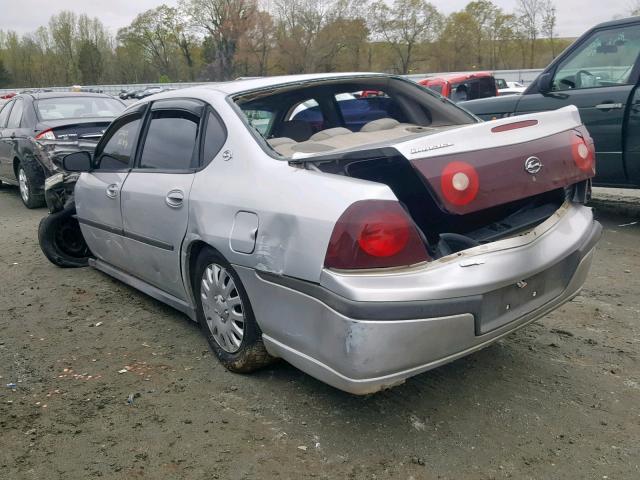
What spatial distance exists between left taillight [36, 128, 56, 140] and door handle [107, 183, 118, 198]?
173 inches

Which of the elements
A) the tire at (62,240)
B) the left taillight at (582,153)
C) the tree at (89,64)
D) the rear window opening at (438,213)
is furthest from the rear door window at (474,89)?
the tree at (89,64)

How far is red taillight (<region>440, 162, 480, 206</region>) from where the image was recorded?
8.38 feet

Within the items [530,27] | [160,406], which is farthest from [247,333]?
[530,27]

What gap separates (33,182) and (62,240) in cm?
351

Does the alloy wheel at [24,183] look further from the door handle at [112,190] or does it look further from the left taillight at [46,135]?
the door handle at [112,190]

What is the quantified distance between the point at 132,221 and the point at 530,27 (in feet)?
197

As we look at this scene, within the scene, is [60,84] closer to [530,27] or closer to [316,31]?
[316,31]

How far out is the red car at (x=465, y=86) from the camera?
14.3 m

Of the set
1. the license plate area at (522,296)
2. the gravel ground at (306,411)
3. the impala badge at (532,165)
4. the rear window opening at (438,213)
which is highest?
the impala badge at (532,165)

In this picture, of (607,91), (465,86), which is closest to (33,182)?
(607,91)

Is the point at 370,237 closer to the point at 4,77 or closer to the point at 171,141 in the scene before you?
the point at 171,141

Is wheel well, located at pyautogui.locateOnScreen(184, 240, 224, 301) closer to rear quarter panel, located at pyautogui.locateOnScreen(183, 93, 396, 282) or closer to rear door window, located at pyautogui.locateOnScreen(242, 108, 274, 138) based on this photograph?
rear quarter panel, located at pyautogui.locateOnScreen(183, 93, 396, 282)

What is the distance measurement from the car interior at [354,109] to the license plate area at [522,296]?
129 centimetres

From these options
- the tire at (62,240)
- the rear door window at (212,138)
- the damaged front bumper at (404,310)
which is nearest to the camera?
the damaged front bumper at (404,310)
